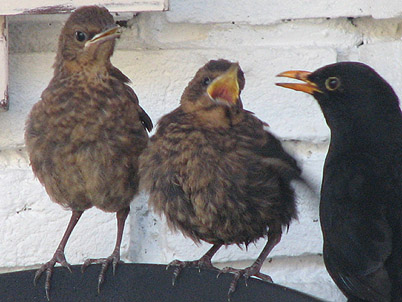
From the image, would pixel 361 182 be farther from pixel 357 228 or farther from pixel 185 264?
pixel 185 264

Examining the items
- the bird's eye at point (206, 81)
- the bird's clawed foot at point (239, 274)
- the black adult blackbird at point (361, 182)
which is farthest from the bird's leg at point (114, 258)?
the black adult blackbird at point (361, 182)

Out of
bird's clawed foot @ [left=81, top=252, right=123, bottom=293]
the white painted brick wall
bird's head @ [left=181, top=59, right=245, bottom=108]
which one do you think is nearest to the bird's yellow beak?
bird's head @ [left=181, top=59, right=245, bottom=108]

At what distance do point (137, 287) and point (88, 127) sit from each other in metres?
0.43

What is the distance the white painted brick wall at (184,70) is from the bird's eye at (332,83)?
30cm

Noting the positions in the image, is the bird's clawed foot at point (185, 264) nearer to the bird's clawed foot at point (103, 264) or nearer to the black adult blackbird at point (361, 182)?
the bird's clawed foot at point (103, 264)

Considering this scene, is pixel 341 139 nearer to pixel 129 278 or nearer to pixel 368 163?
pixel 368 163

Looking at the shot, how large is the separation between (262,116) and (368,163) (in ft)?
1.47

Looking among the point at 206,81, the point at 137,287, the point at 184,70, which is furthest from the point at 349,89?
the point at 137,287

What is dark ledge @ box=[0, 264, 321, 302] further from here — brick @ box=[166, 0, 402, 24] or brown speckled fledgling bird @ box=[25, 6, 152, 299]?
brick @ box=[166, 0, 402, 24]

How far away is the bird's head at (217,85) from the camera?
203 cm

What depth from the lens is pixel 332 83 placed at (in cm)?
214

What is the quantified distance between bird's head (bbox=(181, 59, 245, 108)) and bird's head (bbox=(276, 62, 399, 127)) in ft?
0.41

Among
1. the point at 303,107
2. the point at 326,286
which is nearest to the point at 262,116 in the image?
the point at 303,107

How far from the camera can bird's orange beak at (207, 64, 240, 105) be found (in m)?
2.02
